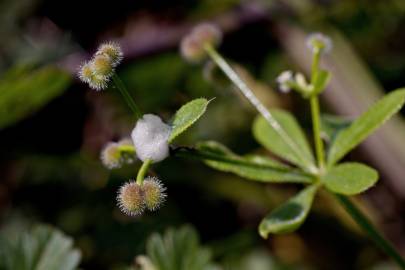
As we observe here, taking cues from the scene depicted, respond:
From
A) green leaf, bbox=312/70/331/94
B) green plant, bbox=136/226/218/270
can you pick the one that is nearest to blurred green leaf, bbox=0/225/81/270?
green plant, bbox=136/226/218/270

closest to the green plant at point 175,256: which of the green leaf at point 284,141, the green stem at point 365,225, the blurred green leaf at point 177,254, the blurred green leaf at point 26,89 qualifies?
the blurred green leaf at point 177,254

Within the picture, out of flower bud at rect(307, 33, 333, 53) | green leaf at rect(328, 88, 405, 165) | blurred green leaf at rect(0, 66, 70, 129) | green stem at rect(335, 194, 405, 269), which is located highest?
blurred green leaf at rect(0, 66, 70, 129)

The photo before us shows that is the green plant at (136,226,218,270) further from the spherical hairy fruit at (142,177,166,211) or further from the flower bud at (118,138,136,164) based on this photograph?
the spherical hairy fruit at (142,177,166,211)

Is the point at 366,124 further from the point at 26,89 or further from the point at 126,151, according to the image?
the point at 26,89

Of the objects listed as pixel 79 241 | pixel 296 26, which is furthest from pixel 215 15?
pixel 79 241

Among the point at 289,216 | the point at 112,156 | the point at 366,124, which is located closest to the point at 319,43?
the point at 366,124
